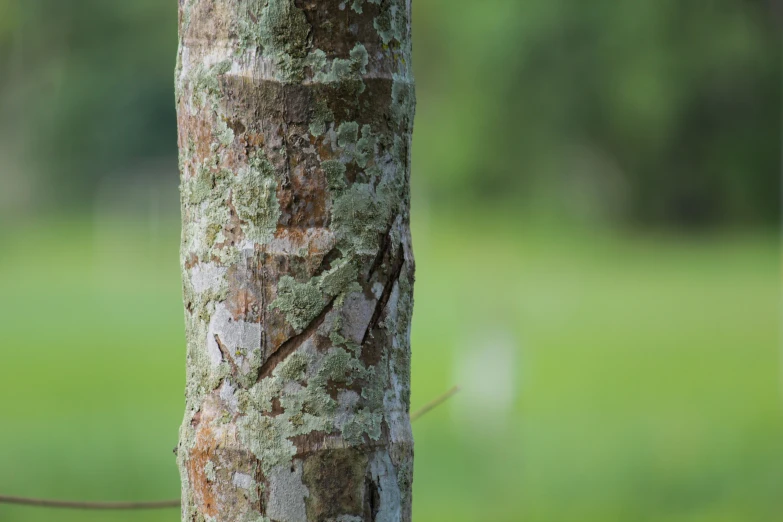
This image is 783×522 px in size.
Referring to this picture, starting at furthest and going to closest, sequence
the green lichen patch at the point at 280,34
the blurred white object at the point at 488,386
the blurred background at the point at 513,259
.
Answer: the blurred white object at the point at 488,386
the blurred background at the point at 513,259
the green lichen patch at the point at 280,34

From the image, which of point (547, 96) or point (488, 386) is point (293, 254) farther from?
point (547, 96)

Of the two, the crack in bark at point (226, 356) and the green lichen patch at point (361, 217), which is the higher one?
the green lichen patch at point (361, 217)

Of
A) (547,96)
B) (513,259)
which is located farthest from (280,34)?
(547,96)

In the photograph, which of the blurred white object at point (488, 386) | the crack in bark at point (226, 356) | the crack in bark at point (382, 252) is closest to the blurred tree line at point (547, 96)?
the blurred white object at point (488, 386)

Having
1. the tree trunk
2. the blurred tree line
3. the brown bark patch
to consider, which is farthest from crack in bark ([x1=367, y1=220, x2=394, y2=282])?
the blurred tree line

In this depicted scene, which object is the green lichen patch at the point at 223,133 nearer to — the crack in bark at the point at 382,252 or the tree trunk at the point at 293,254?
the tree trunk at the point at 293,254

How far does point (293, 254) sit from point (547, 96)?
21988mm

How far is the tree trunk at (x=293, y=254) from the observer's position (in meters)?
1.18

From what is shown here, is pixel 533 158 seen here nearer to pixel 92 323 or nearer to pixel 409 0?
pixel 92 323

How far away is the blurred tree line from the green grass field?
3170mm

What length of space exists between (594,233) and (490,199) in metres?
2.78

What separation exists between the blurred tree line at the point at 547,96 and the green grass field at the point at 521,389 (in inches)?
125

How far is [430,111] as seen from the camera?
26141 mm

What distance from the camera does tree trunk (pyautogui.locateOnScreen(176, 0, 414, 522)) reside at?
1182 mm
